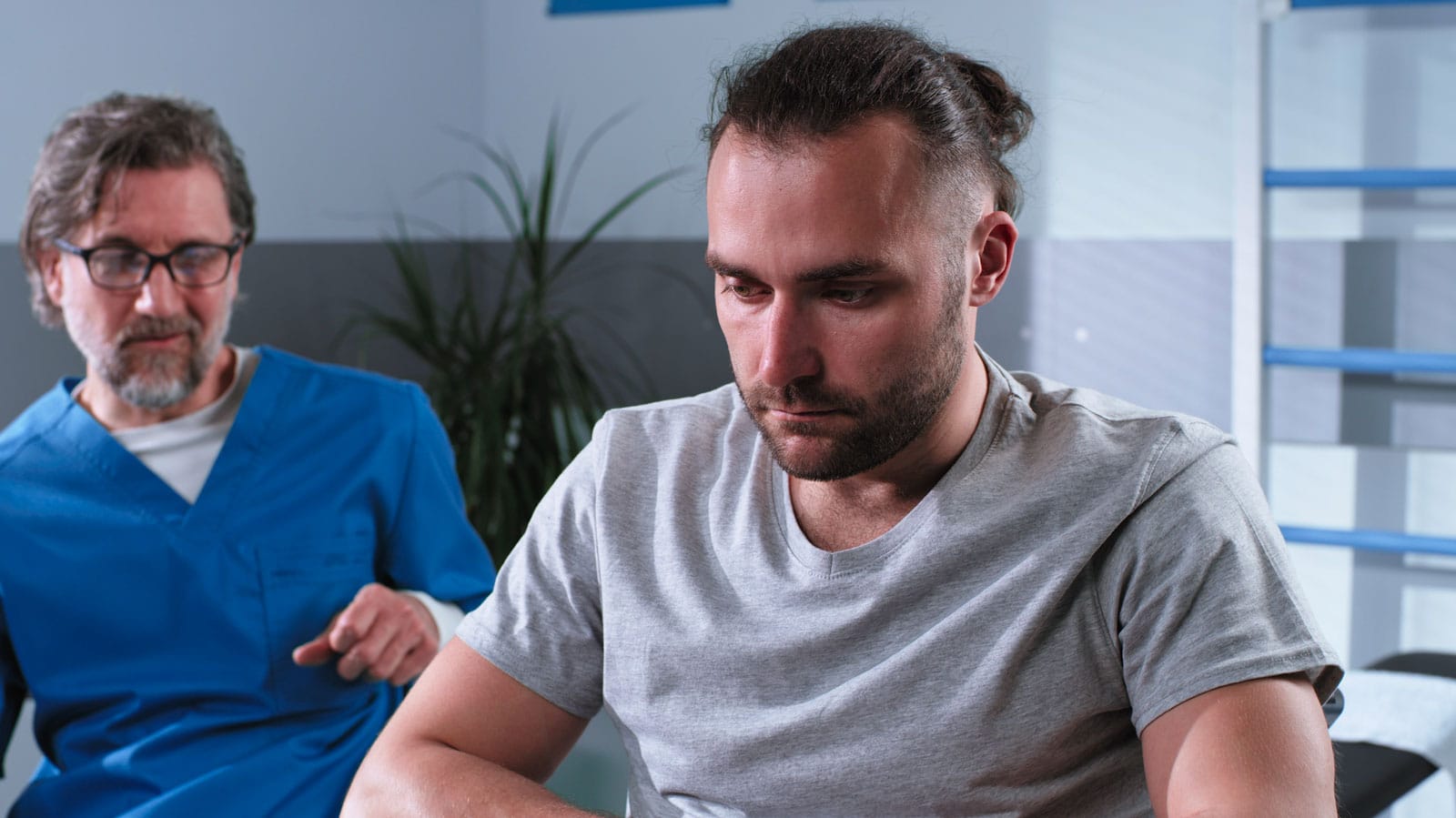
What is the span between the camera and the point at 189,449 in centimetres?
180

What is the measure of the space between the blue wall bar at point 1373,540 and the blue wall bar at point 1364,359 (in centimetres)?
31

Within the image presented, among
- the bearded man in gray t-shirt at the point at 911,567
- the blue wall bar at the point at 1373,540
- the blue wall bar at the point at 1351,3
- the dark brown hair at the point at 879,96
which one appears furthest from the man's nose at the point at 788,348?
the blue wall bar at the point at 1351,3

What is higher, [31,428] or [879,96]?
[879,96]

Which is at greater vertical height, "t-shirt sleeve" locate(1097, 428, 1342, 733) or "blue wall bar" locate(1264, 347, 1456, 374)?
"t-shirt sleeve" locate(1097, 428, 1342, 733)

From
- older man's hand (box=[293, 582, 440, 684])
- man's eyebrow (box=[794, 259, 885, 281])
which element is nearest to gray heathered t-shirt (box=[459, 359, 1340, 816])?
man's eyebrow (box=[794, 259, 885, 281])

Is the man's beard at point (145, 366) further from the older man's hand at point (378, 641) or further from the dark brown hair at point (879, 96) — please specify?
the dark brown hair at point (879, 96)

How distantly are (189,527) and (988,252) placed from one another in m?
1.08

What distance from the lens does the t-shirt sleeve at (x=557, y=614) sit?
4.22 ft

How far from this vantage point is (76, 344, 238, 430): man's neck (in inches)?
71.4

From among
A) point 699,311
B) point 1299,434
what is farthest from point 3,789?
point 1299,434

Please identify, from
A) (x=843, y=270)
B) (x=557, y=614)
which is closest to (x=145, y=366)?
(x=557, y=614)

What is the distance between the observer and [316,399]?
186 cm

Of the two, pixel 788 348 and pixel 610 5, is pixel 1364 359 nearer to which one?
pixel 788 348

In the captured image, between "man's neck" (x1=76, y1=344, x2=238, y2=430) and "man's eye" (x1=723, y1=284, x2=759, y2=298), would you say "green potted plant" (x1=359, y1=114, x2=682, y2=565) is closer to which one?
"man's neck" (x1=76, y1=344, x2=238, y2=430)
